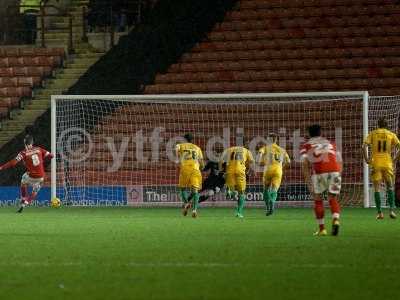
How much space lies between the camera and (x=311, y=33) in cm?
3062

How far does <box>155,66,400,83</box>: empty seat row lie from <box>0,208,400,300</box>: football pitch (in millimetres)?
10618

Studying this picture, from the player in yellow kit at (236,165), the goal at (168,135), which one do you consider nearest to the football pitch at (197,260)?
the player in yellow kit at (236,165)

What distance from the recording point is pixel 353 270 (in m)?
10.0

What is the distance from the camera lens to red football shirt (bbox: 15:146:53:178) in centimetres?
2494

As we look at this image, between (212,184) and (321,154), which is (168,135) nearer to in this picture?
(212,184)

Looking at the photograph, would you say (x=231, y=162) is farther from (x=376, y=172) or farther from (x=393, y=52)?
(x=393, y=52)

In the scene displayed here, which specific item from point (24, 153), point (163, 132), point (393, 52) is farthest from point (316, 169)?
point (393, 52)

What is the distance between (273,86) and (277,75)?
0.60m

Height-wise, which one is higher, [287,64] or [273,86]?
[287,64]

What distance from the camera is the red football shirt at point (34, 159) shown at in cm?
2494

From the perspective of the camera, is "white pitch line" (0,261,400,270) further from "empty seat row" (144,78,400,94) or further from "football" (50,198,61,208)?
"empty seat row" (144,78,400,94)

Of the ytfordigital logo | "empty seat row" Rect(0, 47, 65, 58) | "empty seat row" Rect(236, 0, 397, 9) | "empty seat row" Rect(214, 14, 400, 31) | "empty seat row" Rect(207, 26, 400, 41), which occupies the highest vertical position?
"empty seat row" Rect(236, 0, 397, 9)

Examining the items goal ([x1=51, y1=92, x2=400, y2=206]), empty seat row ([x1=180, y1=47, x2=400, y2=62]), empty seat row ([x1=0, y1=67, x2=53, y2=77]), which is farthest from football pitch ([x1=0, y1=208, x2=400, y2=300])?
empty seat row ([x1=0, y1=67, x2=53, y2=77])

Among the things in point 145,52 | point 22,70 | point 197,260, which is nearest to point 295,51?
point 145,52
